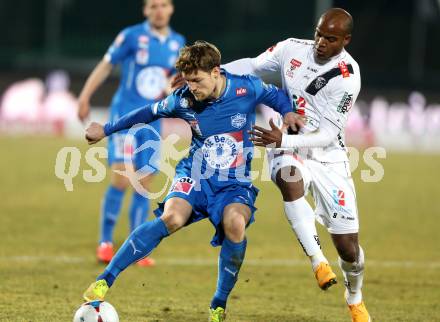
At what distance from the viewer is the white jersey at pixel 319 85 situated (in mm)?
6367

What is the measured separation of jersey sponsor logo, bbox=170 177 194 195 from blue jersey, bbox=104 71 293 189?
0.06 meters

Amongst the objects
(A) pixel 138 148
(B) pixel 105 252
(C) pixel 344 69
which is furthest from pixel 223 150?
(B) pixel 105 252

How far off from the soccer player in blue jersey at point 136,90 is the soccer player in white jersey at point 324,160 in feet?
8.23

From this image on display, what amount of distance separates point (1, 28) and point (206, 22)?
508 centimetres

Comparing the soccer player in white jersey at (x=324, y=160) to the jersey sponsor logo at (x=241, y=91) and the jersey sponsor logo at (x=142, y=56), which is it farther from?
the jersey sponsor logo at (x=142, y=56)

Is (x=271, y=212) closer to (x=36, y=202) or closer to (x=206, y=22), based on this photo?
(x=36, y=202)

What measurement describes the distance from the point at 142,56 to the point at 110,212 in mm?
1512

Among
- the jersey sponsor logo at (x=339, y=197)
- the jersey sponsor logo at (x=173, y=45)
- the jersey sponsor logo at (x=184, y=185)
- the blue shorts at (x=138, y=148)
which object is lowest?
the blue shorts at (x=138, y=148)

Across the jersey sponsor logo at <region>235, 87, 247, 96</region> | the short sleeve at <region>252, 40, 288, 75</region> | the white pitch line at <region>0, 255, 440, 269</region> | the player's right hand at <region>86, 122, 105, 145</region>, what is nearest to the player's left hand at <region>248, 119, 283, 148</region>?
the jersey sponsor logo at <region>235, 87, 247, 96</region>

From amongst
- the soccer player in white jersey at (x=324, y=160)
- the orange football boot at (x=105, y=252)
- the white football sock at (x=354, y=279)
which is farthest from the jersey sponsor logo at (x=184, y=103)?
the orange football boot at (x=105, y=252)

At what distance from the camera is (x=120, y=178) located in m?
9.02

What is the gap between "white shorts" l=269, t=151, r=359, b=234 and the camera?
640 cm

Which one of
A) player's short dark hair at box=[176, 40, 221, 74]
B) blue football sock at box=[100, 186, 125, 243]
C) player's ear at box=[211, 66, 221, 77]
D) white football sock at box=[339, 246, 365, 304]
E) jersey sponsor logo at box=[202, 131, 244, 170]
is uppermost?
player's short dark hair at box=[176, 40, 221, 74]

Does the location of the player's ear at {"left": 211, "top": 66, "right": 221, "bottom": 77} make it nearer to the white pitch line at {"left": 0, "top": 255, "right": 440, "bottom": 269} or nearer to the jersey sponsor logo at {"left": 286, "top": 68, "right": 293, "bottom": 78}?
the jersey sponsor logo at {"left": 286, "top": 68, "right": 293, "bottom": 78}
